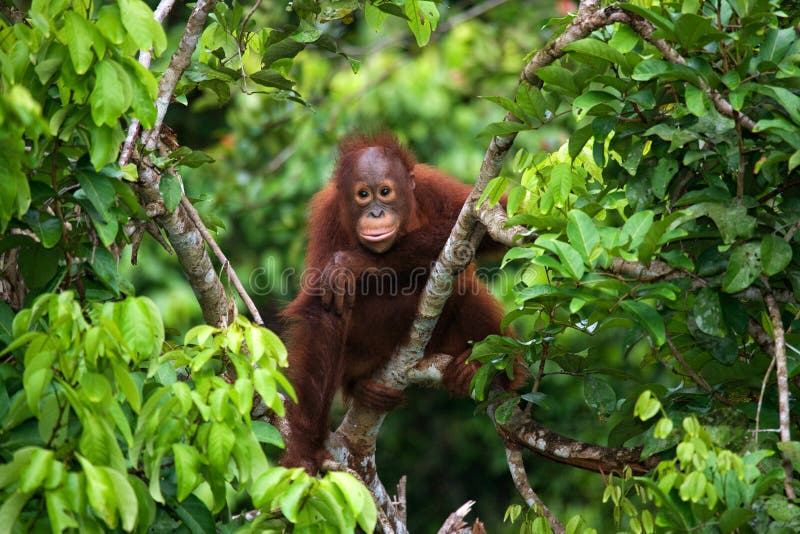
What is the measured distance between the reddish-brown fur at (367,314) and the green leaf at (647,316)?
63.1 inches

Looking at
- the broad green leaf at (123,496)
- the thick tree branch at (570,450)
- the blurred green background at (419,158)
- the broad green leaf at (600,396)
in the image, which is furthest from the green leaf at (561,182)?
the blurred green background at (419,158)

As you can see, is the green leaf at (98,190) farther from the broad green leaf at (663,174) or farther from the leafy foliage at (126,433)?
the broad green leaf at (663,174)

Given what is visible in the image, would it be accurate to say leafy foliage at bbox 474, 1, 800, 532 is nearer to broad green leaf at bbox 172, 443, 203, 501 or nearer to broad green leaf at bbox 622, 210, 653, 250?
broad green leaf at bbox 622, 210, 653, 250

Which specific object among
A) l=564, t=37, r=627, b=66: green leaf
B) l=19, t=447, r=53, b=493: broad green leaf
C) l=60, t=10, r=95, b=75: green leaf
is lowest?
l=19, t=447, r=53, b=493: broad green leaf

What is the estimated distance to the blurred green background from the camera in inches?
256

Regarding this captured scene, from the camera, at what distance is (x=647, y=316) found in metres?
2.41

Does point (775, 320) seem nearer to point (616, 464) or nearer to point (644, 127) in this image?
point (644, 127)

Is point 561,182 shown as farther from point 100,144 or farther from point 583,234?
point 100,144

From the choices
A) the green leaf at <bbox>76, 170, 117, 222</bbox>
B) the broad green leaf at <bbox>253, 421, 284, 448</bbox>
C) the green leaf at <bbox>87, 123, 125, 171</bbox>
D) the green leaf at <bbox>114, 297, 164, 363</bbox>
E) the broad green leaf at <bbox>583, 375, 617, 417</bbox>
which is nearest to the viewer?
the green leaf at <bbox>114, 297, 164, 363</bbox>

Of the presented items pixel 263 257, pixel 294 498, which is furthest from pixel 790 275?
pixel 263 257

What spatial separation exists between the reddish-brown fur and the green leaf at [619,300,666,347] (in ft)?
5.26

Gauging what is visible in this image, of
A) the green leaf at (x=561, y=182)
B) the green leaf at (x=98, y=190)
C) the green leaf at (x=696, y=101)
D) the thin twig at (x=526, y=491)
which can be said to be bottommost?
the thin twig at (x=526, y=491)

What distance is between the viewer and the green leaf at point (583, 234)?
7.90ft

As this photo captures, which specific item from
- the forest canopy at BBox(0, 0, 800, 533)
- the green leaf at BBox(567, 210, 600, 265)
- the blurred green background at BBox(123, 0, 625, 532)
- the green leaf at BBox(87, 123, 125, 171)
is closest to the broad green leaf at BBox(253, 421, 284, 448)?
the forest canopy at BBox(0, 0, 800, 533)
